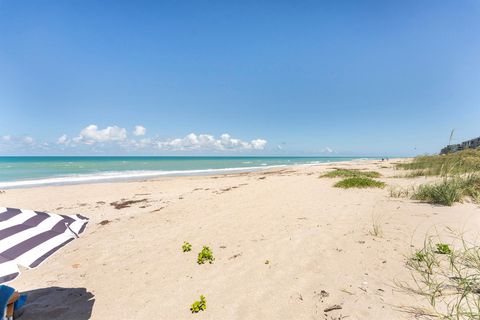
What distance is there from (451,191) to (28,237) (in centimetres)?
990

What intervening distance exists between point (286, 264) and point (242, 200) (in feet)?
21.2

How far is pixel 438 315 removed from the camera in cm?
283

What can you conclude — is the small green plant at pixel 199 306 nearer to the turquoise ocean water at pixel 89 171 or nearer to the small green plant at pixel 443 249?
the small green plant at pixel 443 249

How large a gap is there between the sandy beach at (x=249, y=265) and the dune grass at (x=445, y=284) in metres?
0.16

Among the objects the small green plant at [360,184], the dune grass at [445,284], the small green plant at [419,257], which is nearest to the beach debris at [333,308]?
the dune grass at [445,284]

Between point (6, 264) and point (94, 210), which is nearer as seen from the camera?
point (6, 264)

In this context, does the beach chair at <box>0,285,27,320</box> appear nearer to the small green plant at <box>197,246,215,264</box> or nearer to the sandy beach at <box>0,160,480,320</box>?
the sandy beach at <box>0,160,480,320</box>

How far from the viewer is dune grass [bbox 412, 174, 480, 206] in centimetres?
760

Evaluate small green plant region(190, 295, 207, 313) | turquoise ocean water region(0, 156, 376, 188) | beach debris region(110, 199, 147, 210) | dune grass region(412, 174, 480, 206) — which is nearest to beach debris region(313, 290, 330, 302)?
small green plant region(190, 295, 207, 313)

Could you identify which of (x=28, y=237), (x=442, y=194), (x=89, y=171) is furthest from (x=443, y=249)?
(x=89, y=171)

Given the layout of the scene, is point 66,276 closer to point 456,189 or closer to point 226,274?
point 226,274

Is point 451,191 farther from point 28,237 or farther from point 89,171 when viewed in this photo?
point 89,171

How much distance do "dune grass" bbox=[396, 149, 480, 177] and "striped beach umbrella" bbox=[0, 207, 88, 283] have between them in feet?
33.7

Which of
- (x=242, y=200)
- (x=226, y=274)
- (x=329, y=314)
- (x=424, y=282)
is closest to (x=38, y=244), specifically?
(x=226, y=274)
